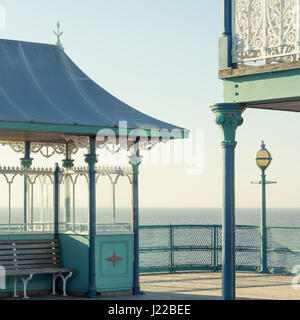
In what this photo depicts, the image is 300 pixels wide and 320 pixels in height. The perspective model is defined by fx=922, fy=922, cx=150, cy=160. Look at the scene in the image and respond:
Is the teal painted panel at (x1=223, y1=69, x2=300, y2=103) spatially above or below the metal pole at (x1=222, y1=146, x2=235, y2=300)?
above

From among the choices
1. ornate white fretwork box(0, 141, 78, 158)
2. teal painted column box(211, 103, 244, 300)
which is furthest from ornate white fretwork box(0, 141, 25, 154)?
teal painted column box(211, 103, 244, 300)

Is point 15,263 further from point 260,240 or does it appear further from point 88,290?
point 260,240

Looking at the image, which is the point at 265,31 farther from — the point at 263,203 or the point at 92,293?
the point at 263,203

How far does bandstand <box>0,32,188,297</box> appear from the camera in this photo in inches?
720

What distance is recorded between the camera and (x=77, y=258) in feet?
61.4

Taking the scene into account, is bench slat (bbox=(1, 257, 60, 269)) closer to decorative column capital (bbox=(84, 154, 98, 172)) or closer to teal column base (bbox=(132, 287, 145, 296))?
teal column base (bbox=(132, 287, 145, 296))

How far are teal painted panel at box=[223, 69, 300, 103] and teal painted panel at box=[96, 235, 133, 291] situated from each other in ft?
20.0

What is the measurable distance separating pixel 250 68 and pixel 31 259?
25.1 ft

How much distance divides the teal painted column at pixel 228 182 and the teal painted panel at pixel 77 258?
5.49 m

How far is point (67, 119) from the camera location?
18.1 meters

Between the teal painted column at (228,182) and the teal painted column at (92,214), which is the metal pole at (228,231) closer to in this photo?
the teal painted column at (228,182)

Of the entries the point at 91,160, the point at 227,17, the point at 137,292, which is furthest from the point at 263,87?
the point at 137,292
